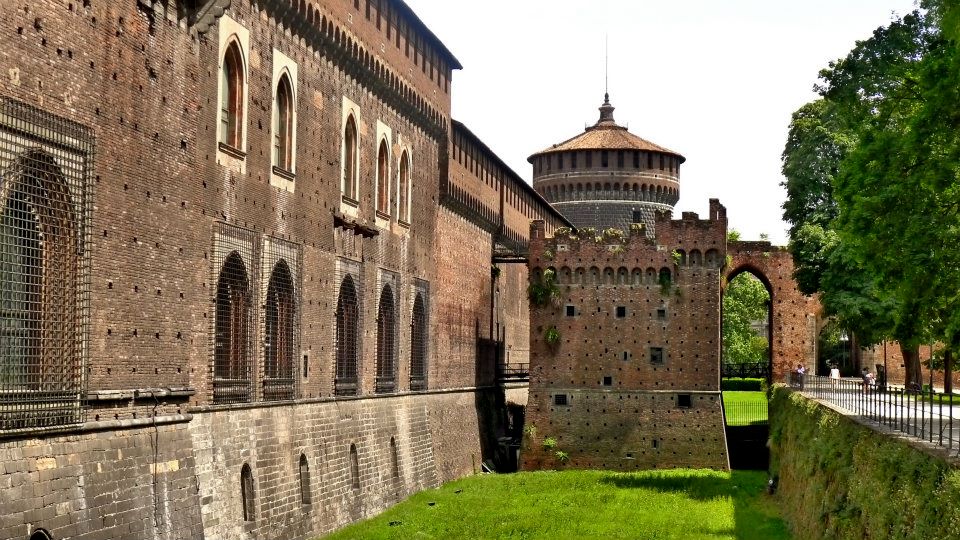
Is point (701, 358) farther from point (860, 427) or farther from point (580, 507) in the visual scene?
point (860, 427)

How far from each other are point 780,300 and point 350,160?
22796 mm

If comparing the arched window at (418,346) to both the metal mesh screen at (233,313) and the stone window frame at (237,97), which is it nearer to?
the metal mesh screen at (233,313)

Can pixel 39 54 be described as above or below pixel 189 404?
above

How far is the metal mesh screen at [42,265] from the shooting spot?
553 inches

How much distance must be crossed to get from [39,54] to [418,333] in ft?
62.5

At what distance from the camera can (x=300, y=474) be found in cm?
2342

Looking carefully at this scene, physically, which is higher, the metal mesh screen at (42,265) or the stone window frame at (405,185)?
the stone window frame at (405,185)

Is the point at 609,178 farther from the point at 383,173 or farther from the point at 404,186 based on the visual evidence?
the point at 383,173

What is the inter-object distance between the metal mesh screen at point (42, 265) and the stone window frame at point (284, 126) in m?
6.97

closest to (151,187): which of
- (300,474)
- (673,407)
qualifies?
(300,474)

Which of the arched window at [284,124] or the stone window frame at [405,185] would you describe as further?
the stone window frame at [405,185]

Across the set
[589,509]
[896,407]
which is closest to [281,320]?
[589,509]

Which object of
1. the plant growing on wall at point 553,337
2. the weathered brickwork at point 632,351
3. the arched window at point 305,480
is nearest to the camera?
the arched window at point 305,480

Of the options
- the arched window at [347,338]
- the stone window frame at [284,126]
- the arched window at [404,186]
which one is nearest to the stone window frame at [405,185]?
the arched window at [404,186]
